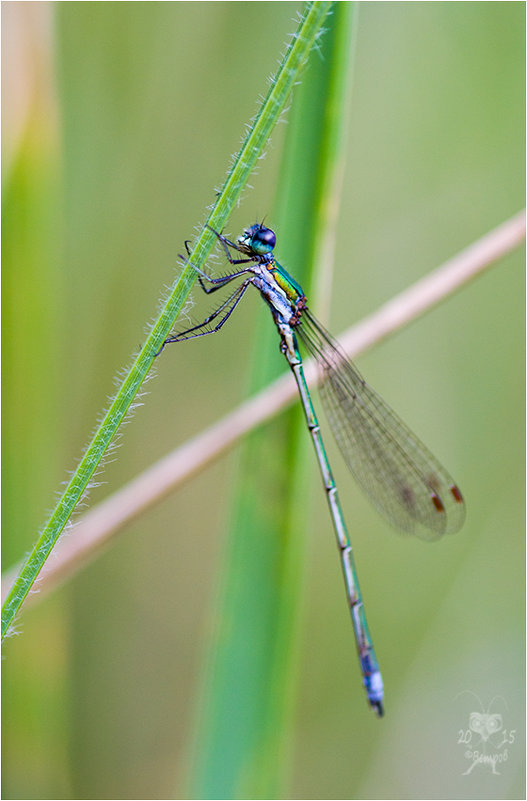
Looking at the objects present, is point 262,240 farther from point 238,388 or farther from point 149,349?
point 238,388

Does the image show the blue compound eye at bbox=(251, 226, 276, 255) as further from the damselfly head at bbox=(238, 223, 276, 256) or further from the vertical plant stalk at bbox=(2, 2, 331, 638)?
the vertical plant stalk at bbox=(2, 2, 331, 638)

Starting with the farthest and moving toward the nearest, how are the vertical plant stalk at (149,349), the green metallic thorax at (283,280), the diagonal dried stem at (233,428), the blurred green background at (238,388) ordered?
the blurred green background at (238,388), the green metallic thorax at (283,280), the diagonal dried stem at (233,428), the vertical plant stalk at (149,349)

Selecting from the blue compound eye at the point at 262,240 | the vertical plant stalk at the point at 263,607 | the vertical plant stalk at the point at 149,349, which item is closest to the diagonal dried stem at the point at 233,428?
the vertical plant stalk at the point at 263,607

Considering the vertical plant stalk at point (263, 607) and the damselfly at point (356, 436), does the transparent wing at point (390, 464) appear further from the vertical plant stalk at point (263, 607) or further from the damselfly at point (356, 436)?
the vertical plant stalk at point (263, 607)

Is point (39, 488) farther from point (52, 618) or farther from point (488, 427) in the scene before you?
point (488, 427)

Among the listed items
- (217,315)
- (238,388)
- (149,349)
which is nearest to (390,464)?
(238,388)

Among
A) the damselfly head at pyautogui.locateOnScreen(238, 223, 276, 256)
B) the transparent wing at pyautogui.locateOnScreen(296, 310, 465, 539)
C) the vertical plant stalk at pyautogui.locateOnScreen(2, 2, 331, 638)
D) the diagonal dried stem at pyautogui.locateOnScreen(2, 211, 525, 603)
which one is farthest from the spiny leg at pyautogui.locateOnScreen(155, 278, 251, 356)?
the vertical plant stalk at pyautogui.locateOnScreen(2, 2, 331, 638)
